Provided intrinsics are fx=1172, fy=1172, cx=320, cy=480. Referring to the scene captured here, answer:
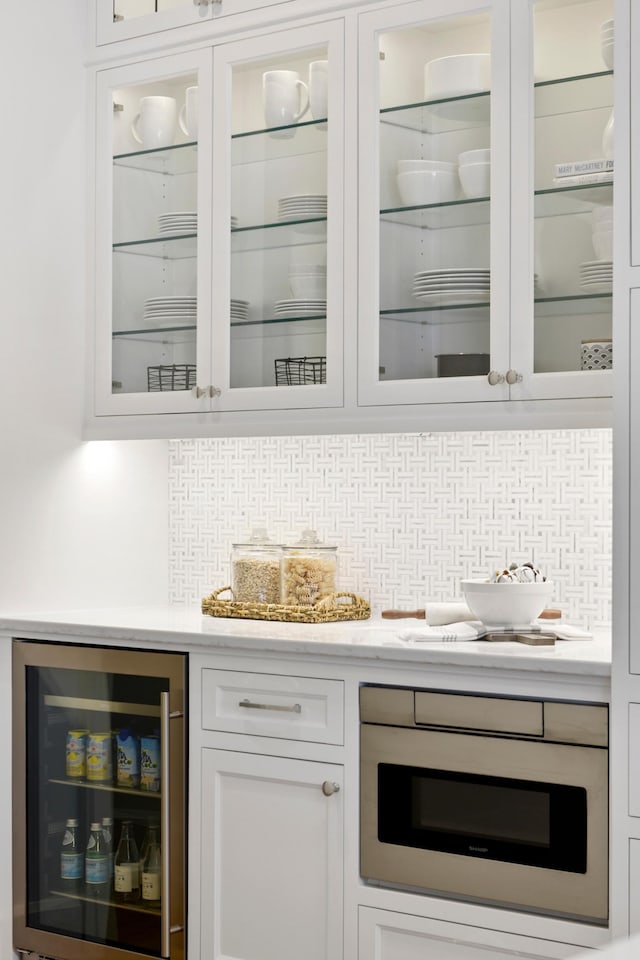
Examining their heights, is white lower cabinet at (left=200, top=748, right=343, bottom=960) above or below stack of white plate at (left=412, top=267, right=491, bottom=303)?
below

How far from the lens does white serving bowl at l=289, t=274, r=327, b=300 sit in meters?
2.86

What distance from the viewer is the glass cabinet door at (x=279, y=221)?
2828 mm

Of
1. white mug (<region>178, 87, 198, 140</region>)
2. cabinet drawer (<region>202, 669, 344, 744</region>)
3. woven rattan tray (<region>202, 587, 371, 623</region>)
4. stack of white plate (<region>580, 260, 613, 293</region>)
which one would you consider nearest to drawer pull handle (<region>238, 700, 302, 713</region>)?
cabinet drawer (<region>202, 669, 344, 744</region>)

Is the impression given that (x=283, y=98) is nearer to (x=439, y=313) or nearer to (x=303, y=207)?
(x=303, y=207)

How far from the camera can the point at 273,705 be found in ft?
8.48

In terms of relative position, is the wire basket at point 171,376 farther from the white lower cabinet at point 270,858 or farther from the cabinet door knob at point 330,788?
the cabinet door knob at point 330,788

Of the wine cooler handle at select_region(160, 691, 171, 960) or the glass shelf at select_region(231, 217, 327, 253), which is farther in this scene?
the glass shelf at select_region(231, 217, 327, 253)

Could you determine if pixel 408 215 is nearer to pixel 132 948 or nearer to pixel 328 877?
pixel 328 877

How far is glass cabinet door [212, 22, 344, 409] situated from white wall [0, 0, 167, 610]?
46cm

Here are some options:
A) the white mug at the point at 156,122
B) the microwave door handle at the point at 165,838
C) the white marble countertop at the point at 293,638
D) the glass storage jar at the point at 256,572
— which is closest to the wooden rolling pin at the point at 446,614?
the white marble countertop at the point at 293,638

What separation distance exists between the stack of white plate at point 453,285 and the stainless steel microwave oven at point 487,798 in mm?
891

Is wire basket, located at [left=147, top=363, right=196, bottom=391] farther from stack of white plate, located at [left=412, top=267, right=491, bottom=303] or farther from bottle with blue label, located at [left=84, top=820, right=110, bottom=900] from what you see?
bottle with blue label, located at [left=84, top=820, right=110, bottom=900]

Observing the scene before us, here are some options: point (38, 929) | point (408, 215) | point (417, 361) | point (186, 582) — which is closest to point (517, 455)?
point (417, 361)

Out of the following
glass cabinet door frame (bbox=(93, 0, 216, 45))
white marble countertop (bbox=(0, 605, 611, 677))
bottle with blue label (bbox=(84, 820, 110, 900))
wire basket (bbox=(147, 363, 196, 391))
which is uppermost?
glass cabinet door frame (bbox=(93, 0, 216, 45))
